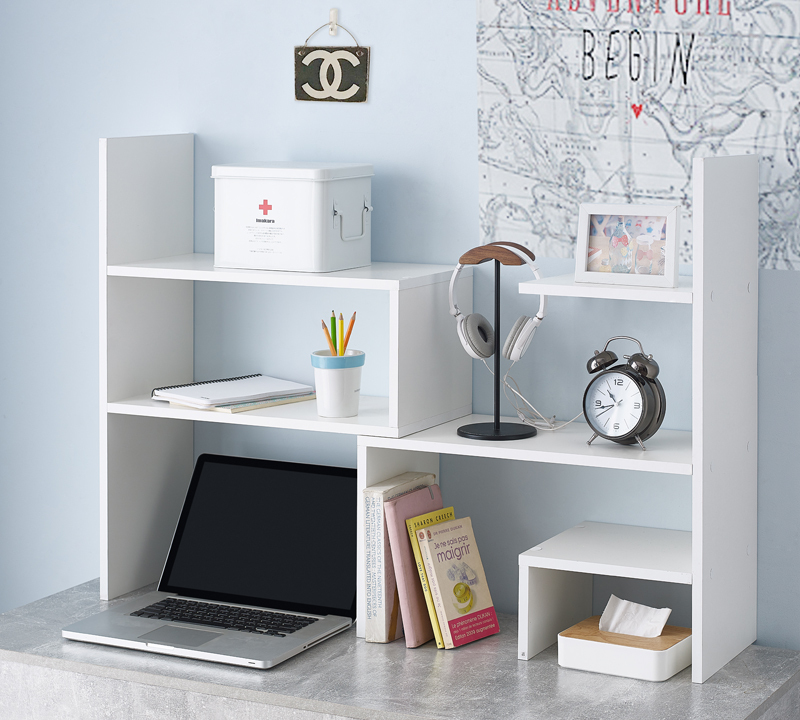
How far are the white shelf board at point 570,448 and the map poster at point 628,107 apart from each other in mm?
296

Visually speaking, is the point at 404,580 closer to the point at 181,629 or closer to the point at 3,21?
the point at 181,629

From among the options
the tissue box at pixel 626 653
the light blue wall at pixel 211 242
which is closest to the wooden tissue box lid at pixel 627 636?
the tissue box at pixel 626 653

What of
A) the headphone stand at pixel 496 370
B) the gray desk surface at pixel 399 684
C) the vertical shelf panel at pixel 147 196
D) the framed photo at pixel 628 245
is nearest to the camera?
the gray desk surface at pixel 399 684

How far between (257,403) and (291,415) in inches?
3.7

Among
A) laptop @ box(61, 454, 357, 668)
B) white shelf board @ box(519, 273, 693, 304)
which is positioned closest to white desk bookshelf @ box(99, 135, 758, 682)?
white shelf board @ box(519, 273, 693, 304)

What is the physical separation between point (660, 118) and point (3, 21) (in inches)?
51.6

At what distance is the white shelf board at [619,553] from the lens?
1691mm

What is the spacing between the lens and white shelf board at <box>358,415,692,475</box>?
1659mm

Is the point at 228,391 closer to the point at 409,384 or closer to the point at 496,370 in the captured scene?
the point at 409,384

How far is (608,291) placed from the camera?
168 centimetres

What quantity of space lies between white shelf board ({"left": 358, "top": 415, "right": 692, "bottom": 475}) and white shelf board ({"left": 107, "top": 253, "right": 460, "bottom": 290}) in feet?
0.78

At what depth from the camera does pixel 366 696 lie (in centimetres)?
160

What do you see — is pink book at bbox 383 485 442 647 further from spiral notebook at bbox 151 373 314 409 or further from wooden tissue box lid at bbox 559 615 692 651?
spiral notebook at bbox 151 373 314 409

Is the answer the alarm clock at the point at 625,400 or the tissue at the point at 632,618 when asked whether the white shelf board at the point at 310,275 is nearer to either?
the alarm clock at the point at 625,400
